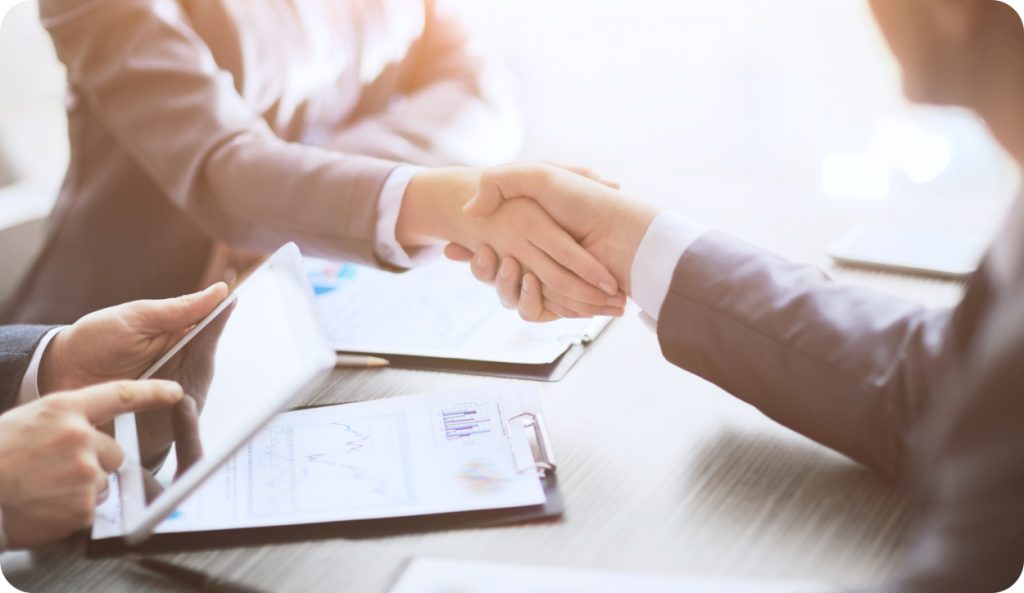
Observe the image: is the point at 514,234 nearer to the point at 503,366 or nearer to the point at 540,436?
the point at 503,366

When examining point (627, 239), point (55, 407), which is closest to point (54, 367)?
point (55, 407)

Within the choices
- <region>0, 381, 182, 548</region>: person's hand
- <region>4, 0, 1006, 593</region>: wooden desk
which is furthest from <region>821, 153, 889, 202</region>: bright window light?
<region>0, 381, 182, 548</region>: person's hand

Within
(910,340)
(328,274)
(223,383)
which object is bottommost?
(328,274)

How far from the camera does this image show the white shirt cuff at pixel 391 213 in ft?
2.77

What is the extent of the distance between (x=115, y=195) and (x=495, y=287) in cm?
45

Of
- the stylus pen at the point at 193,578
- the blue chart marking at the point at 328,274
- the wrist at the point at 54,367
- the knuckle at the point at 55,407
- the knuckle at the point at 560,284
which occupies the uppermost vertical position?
the knuckle at the point at 560,284

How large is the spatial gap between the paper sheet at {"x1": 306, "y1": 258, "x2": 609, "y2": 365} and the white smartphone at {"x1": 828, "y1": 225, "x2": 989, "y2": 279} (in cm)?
28

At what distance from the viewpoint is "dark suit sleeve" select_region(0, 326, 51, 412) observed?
62cm

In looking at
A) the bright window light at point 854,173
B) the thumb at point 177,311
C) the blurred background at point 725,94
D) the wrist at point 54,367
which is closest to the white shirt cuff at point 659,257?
the thumb at point 177,311

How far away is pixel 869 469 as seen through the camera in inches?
21.3

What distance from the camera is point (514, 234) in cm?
79

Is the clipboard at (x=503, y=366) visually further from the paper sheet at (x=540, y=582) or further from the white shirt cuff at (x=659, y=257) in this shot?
the paper sheet at (x=540, y=582)

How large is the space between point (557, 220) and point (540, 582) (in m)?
0.39

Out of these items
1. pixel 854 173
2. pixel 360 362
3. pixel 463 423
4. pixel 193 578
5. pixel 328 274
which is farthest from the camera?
pixel 854 173
